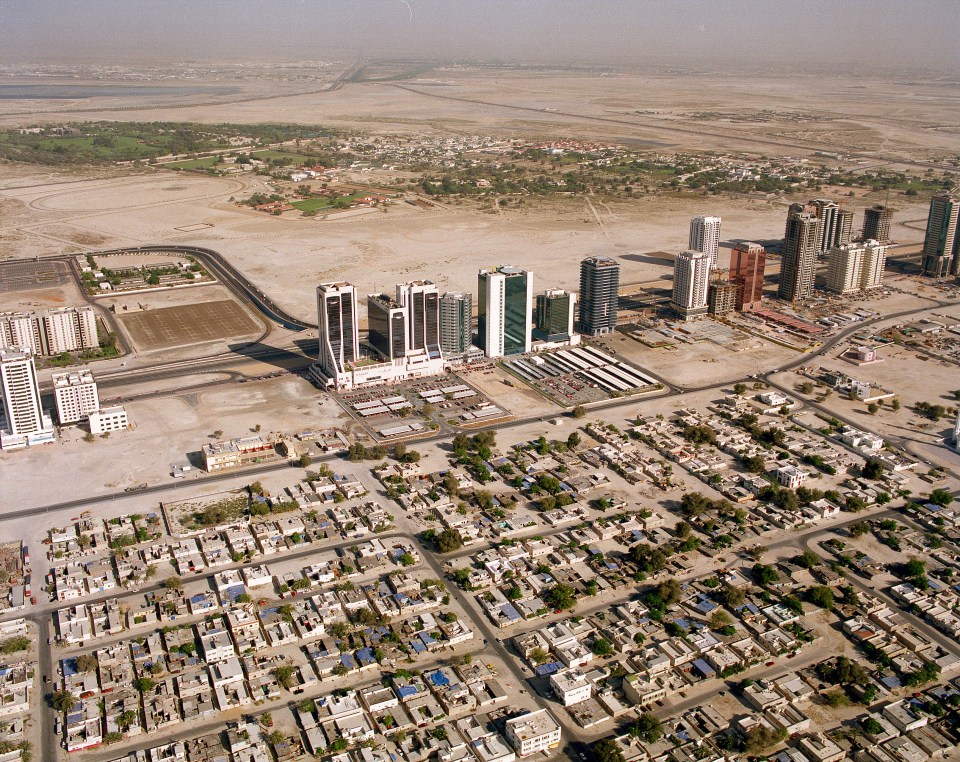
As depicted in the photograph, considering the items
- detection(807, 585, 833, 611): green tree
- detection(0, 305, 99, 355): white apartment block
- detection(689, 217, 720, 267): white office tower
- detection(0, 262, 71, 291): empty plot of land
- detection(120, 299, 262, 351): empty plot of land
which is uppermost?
detection(689, 217, 720, 267): white office tower

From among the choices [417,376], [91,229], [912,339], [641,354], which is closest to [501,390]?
[417,376]

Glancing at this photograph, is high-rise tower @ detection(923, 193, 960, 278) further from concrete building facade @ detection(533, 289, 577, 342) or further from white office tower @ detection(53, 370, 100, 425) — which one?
white office tower @ detection(53, 370, 100, 425)

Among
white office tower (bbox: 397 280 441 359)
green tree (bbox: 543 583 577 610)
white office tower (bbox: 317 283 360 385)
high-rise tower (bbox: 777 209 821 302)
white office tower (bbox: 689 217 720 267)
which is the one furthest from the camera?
white office tower (bbox: 689 217 720 267)

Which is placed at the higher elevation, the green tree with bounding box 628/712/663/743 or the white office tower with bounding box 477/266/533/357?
the white office tower with bounding box 477/266/533/357

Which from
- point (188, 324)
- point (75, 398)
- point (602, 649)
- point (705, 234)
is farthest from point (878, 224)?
point (75, 398)

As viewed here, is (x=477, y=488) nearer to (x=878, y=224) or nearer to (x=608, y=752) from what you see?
(x=608, y=752)

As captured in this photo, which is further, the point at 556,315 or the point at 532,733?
the point at 556,315

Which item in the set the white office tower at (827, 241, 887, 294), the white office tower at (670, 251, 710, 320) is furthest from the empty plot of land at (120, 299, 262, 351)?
the white office tower at (827, 241, 887, 294)

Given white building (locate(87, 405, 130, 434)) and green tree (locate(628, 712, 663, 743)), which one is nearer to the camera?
green tree (locate(628, 712, 663, 743))

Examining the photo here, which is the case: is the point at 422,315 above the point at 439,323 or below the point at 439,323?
above
